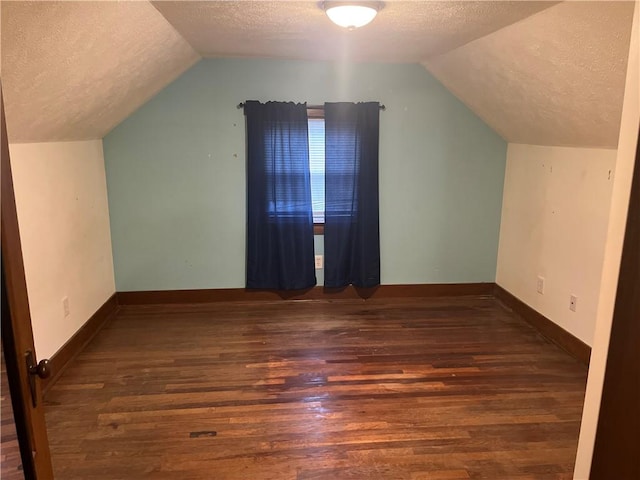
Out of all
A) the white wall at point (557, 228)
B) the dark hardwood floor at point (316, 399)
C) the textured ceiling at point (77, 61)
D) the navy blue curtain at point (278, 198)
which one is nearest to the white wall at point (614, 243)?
the dark hardwood floor at point (316, 399)

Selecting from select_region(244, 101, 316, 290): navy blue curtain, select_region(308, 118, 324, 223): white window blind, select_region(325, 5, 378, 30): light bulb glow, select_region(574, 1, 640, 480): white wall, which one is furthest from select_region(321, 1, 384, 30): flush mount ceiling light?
select_region(308, 118, 324, 223): white window blind

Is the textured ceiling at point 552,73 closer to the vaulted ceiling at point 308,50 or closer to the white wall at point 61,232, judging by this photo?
the vaulted ceiling at point 308,50

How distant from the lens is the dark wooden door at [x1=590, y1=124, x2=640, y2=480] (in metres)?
1.09

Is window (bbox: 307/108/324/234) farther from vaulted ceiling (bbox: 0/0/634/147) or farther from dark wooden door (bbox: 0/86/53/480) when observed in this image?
dark wooden door (bbox: 0/86/53/480)

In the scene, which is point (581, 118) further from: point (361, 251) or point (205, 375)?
point (205, 375)

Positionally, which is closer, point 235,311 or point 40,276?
point 40,276

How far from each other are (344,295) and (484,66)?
225cm

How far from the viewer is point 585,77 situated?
237 centimetres

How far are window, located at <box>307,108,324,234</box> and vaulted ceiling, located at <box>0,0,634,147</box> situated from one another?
0.51 meters

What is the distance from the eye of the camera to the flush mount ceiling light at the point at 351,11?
2.12 m

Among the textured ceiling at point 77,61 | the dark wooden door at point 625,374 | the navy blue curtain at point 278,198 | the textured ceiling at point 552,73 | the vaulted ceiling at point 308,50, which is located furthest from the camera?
the navy blue curtain at point 278,198

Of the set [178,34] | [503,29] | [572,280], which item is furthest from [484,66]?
[178,34]

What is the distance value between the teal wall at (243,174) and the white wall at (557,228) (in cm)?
23

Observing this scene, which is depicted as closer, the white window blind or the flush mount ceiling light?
the flush mount ceiling light
